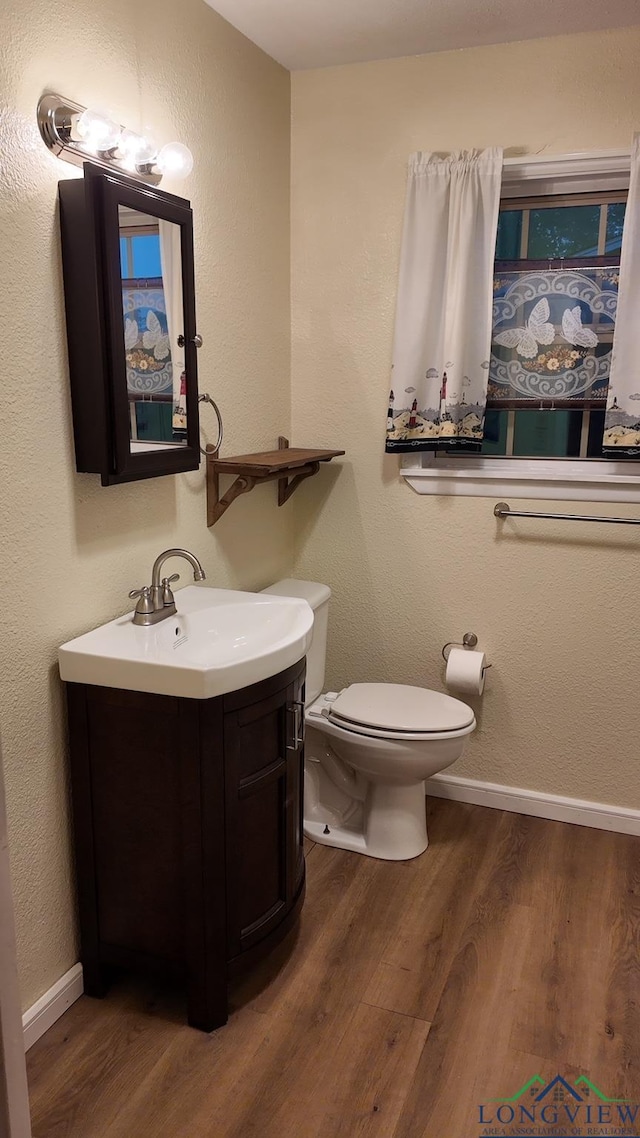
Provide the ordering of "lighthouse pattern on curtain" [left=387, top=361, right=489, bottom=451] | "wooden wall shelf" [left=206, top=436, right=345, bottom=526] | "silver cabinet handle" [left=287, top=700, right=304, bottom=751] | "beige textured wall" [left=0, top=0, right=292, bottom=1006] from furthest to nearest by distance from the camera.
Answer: "lighthouse pattern on curtain" [left=387, top=361, right=489, bottom=451] → "wooden wall shelf" [left=206, top=436, right=345, bottom=526] → "silver cabinet handle" [left=287, top=700, right=304, bottom=751] → "beige textured wall" [left=0, top=0, right=292, bottom=1006]

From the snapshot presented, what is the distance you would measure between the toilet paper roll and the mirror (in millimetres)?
1190

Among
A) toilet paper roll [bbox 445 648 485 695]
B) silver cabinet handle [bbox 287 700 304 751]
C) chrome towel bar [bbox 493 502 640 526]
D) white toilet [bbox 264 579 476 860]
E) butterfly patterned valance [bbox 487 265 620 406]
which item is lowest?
white toilet [bbox 264 579 476 860]

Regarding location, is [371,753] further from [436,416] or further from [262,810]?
[436,416]

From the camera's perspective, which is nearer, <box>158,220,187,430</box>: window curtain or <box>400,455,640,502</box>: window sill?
<box>158,220,187,430</box>: window curtain

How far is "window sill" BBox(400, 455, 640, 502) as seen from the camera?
2.60 meters

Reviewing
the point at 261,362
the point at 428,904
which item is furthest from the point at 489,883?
the point at 261,362

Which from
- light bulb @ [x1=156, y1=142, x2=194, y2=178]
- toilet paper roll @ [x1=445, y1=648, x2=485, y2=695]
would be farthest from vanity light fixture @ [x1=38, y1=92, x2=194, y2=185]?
toilet paper roll @ [x1=445, y1=648, x2=485, y2=695]

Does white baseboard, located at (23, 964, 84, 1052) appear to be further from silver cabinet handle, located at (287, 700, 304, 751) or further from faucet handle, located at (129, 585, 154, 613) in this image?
faucet handle, located at (129, 585, 154, 613)

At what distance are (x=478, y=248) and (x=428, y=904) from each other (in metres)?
1.95

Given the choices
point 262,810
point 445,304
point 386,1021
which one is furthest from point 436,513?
point 386,1021

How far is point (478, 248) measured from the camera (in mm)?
2572

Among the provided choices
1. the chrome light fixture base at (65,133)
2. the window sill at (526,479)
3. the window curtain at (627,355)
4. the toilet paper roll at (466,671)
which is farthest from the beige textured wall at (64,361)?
the window curtain at (627,355)

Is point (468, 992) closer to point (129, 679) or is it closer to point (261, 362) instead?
point (129, 679)

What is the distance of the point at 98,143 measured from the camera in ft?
5.69
